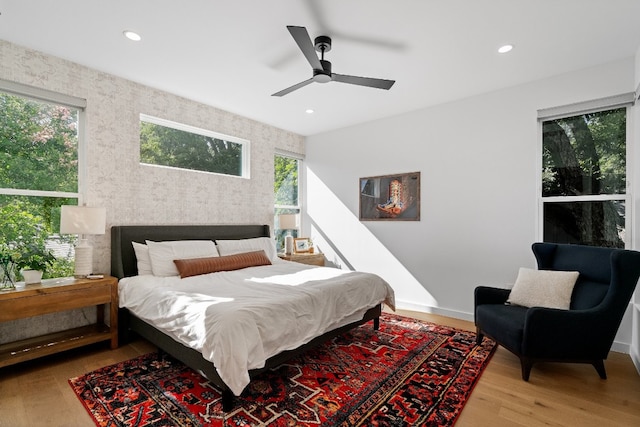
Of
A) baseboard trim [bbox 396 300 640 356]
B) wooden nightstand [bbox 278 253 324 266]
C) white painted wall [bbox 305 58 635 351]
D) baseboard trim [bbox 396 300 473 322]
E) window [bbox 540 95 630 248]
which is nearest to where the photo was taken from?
baseboard trim [bbox 396 300 640 356]

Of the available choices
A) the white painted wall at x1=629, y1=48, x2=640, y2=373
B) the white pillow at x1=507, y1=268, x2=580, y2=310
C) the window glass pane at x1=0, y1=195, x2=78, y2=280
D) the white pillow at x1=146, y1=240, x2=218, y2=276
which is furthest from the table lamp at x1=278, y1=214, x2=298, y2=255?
the white painted wall at x1=629, y1=48, x2=640, y2=373

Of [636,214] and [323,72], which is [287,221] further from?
[636,214]

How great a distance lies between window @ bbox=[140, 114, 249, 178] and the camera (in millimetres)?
3713

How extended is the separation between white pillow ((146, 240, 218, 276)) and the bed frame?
7.2 inches

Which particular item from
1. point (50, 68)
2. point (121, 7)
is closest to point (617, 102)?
point (121, 7)

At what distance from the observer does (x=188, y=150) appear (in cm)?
410

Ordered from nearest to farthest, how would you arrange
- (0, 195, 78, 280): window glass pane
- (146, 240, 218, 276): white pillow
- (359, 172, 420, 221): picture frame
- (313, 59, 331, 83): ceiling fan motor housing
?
(313, 59, 331, 83): ceiling fan motor housing, (0, 195, 78, 280): window glass pane, (146, 240, 218, 276): white pillow, (359, 172, 420, 221): picture frame

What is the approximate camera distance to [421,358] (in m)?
2.73

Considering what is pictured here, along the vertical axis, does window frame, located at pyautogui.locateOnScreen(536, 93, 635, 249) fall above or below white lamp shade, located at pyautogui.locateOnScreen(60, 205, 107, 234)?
above

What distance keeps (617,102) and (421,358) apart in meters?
3.09

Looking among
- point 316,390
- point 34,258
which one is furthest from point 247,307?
point 34,258

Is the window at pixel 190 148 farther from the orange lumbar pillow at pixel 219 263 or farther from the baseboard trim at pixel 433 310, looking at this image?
the baseboard trim at pixel 433 310

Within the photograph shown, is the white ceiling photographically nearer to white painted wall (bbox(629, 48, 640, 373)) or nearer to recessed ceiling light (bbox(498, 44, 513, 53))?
recessed ceiling light (bbox(498, 44, 513, 53))

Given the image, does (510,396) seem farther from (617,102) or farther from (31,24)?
(31,24)
